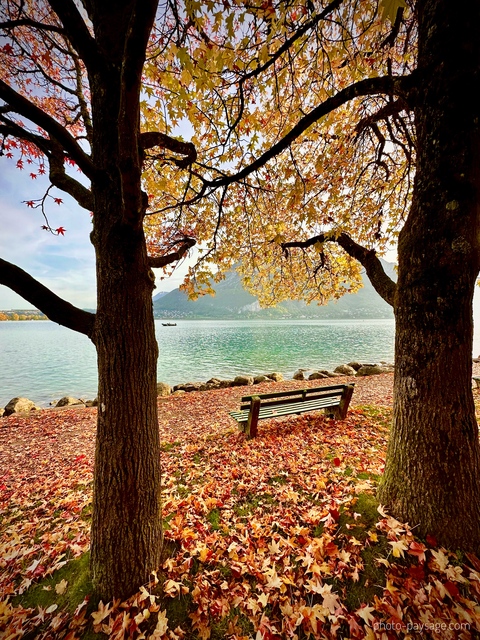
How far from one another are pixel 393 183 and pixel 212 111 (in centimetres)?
442

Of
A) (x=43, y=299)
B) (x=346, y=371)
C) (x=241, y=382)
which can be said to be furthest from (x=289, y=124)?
(x=346, y=371)

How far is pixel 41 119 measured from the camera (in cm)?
199

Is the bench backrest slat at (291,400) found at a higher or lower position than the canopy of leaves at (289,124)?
lower

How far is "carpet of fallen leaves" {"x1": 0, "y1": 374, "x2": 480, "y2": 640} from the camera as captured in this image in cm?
216

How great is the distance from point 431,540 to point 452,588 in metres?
0.37

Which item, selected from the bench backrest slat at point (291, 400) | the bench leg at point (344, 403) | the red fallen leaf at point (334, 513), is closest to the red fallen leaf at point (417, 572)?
the red fallen leaf at point (334, 513)

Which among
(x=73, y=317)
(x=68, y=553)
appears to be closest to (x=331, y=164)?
(x=73, y=317)

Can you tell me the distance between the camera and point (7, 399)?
1652 centimetres

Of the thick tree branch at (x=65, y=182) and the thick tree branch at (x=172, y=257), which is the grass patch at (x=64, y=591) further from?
→ the thick tree branch at (x=65, y=182)

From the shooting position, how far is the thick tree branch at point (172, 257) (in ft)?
11.6

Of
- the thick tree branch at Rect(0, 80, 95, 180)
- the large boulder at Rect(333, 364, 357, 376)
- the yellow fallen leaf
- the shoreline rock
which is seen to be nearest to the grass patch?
the yellow fallen leaf

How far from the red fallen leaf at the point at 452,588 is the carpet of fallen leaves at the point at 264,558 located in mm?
11

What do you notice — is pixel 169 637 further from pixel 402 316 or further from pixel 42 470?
pixel 42 470

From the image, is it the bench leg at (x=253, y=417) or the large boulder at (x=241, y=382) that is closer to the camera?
the bench leg at (x=253, y=417)
